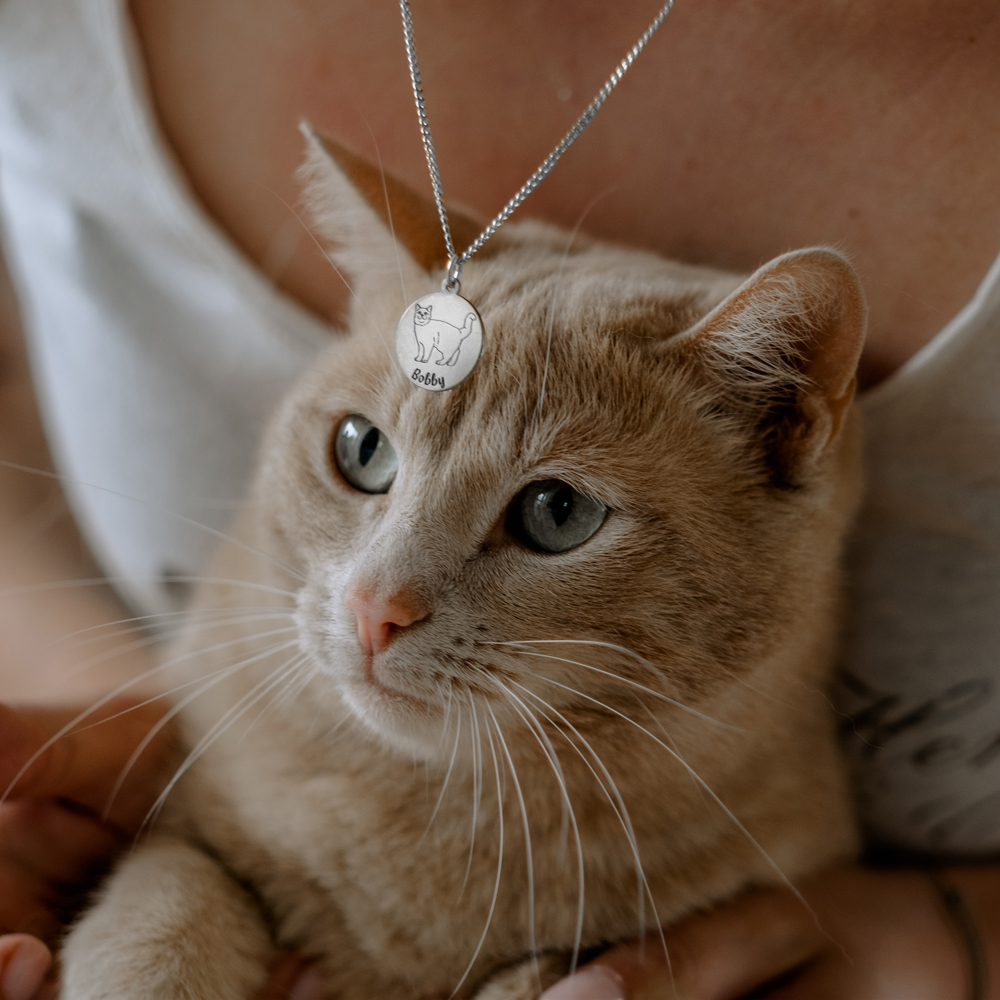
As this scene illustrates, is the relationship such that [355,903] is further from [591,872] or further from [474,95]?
[474,95]

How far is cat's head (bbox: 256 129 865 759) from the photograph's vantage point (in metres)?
0.88

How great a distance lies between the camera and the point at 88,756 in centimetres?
117

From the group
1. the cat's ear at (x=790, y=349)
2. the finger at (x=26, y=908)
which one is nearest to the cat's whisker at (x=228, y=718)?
the finger at (x=26, y=908)

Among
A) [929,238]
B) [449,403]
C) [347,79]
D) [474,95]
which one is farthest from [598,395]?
[347,79]

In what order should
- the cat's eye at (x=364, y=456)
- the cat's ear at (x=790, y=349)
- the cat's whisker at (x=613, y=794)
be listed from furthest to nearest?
the cat's eye at (x=364, y=456)
the cat's whisker at (x=613, y=794)
the cat's ear at (x=790, y=349)

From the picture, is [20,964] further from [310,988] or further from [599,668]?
[599,668]

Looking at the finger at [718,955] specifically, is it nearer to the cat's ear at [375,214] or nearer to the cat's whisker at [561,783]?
the cat's whisker at [561,783]

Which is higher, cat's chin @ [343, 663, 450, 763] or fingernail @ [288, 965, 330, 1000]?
cat's chin @ [343, 663, 450, 763]

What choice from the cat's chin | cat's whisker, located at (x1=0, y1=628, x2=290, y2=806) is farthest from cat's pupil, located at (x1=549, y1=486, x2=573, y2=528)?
cat's whisker, located at (x1=0, y1=628, x2=290, y2=806)

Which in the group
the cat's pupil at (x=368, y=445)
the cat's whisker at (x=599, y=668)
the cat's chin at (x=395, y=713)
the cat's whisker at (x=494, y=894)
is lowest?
the cat's whisker at (x=494, y=894)

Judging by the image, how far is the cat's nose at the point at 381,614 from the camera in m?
0.85

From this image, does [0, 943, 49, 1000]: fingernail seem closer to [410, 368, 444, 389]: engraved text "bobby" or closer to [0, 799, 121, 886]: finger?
[0, 799, 121, 886]: finger

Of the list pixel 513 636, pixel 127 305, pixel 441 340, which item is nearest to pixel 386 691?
pixel 513 636

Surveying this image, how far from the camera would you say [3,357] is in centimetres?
167
